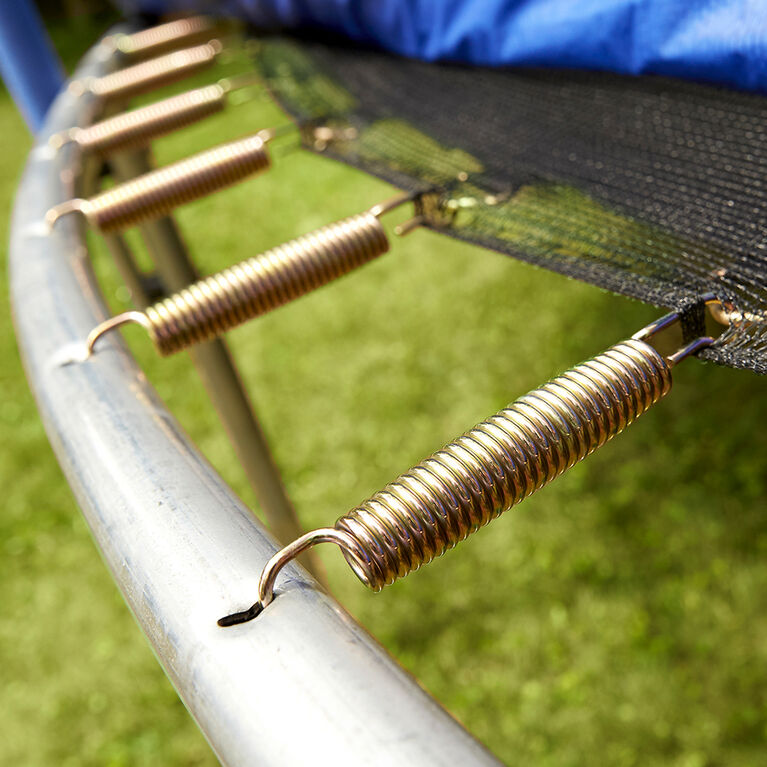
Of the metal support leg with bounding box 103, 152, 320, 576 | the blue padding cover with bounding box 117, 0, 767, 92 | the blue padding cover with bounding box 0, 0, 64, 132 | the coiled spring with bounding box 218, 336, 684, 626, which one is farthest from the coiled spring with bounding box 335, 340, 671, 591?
the blue padding cover with bounding box 0, 0, 64, 132

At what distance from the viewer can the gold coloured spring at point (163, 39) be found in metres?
1.52

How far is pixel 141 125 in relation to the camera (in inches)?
41.5

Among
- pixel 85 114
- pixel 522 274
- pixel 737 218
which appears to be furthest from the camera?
pixel 522 274

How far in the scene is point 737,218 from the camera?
0.65 m

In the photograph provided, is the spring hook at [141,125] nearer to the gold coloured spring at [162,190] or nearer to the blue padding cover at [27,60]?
the gold coloured spring at [162,190]

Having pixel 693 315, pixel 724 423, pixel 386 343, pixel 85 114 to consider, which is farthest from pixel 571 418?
pixel 386 343

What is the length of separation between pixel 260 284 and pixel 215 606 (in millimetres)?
398

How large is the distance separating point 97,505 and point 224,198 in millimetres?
2675

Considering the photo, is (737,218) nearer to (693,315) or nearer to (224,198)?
(693,315)

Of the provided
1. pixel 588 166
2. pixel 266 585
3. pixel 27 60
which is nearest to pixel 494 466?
pixel 266 585

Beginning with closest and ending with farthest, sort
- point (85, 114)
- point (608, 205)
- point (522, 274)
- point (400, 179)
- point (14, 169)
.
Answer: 1. point (608, 205)
2. point (400, 179)
3. point (85, 114)
4. point (522, 274)
5. point (14, 169)

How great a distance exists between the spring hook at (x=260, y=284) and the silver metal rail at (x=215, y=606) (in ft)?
0.24

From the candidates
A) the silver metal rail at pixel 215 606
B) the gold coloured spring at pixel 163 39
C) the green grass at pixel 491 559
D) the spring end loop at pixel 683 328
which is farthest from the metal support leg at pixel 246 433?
the gold coloured spring at pixel 163 39

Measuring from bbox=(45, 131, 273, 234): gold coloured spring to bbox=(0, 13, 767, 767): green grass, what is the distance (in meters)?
0.79
